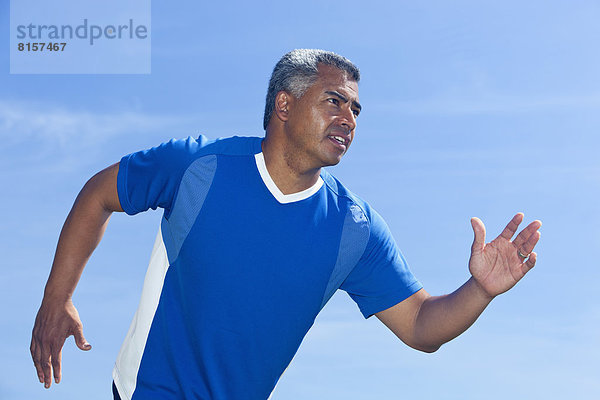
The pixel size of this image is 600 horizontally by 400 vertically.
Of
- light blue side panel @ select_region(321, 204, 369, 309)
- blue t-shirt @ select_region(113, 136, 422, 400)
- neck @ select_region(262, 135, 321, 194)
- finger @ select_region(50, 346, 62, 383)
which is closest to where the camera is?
blue t-shirt @ select_region(113, 136, 422, 400)

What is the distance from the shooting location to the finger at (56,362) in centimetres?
481

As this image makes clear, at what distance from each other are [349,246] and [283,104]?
3.53 ft

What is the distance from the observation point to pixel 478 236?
4863 millimetres

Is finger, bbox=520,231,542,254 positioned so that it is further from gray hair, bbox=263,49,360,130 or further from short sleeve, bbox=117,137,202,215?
short sleeve, bbox=117,137,202,215

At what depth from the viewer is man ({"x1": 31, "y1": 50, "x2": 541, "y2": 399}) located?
186 inches

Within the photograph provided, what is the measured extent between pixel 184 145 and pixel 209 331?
1.25 metres

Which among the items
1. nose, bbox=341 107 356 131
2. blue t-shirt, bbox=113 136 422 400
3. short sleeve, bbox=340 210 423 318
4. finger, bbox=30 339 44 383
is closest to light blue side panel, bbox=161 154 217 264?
blue t-shirt, bbox=113 136 422 400

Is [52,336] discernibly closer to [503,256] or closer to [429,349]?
[429,349]

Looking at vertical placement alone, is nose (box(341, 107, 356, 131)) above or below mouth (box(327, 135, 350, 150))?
above

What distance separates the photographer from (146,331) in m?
4.80

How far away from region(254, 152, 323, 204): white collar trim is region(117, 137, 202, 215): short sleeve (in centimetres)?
44

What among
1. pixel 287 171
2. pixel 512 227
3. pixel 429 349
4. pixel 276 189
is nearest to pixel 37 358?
pixel 276 189

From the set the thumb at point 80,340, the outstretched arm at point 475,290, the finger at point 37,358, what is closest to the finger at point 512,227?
the outstretched arm at point 475,290

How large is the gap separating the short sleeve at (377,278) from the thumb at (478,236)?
62 centimetres
